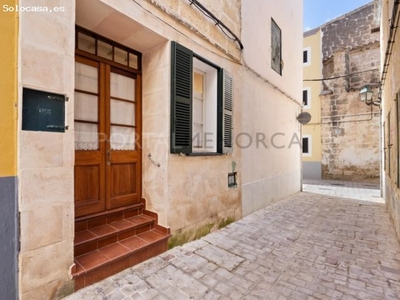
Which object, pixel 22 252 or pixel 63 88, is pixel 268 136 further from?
pixel 22 252

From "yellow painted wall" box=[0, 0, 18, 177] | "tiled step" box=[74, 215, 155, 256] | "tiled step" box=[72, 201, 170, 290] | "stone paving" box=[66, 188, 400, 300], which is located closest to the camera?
"yellow painted wall" box=[0, 0, 18, 177]

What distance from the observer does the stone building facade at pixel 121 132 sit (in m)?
1.75

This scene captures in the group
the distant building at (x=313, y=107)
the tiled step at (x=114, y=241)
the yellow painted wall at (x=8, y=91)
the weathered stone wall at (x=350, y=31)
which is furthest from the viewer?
the distant building at (x=313, y=107)

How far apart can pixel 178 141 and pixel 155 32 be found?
1.45 m

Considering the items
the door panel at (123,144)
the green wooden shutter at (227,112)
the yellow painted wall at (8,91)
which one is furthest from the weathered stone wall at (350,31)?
the yellow painted wall at (8,91)

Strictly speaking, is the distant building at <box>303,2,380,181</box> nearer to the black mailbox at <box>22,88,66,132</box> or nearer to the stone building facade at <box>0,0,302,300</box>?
the stone building facade at <box>0,0,302,300</box>

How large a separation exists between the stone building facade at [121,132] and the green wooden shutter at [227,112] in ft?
0.12

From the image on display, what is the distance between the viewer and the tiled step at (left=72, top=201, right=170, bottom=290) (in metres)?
2.17

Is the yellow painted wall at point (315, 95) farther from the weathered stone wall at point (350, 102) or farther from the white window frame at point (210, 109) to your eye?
the white window frame at point (210, 109)

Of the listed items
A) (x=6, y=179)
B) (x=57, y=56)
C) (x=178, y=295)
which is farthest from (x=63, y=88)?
(x=178, y=295)

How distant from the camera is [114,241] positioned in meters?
2.58

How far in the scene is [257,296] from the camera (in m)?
2.02

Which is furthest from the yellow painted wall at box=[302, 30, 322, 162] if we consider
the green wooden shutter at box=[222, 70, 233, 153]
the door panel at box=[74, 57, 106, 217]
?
the door panel at box=[74, 57, 106, 217]

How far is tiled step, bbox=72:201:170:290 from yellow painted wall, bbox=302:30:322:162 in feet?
35.3
